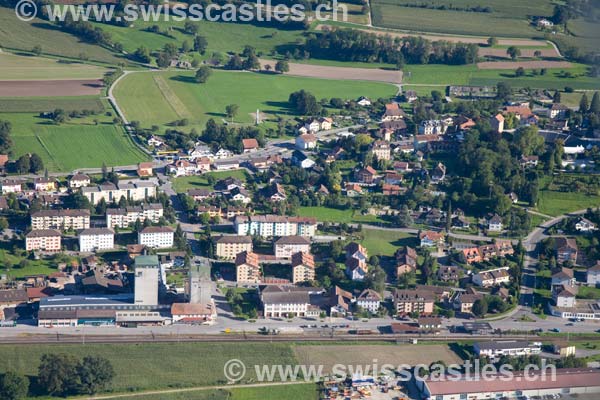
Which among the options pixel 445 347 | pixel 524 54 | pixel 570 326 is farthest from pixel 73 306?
pixel 524 54

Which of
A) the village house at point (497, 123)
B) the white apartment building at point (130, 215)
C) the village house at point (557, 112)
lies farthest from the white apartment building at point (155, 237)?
the village house at point (557, 112)

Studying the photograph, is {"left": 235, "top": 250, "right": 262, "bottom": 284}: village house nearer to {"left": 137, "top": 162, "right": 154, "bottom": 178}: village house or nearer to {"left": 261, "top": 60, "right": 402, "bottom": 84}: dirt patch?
{"left": 137, "top": 162, "right": 154, "bottom": 178}: village house

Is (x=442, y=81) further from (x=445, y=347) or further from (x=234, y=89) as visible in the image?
(x=445, y=347)

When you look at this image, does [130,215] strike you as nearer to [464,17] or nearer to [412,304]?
[412,304]

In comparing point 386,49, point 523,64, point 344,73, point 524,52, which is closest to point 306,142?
point 344,73

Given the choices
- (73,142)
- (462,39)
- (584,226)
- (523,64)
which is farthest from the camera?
(462,39)

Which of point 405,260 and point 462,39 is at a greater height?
point 462,39

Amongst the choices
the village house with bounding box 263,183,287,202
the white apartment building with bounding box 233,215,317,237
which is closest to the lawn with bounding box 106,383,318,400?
the white apartment building with bounding box 233,215,317,237
